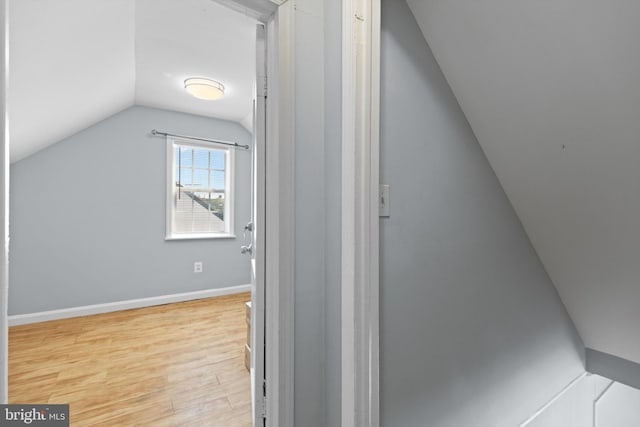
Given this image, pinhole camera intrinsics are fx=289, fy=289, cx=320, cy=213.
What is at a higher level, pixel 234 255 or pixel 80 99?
pixel 80 99

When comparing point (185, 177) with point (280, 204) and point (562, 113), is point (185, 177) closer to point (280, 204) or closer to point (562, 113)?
→ point (280, 204)

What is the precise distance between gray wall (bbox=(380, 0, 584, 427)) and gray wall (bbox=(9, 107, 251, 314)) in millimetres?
3270

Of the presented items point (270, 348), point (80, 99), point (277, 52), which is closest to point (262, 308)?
point (270, 348)

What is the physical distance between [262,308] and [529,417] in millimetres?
1685

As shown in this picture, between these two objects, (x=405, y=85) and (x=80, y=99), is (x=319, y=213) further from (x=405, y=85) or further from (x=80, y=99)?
(x=80, y=99)

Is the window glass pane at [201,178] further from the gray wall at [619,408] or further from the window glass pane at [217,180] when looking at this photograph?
the gray wall at [619,408]

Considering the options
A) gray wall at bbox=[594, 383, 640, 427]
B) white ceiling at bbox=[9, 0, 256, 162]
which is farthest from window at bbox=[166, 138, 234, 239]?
gray wall at bbox=[594, 383, 640, 427]

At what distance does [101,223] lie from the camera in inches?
126

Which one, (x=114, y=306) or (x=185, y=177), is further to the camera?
(x=185, y=177)

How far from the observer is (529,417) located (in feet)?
5.32

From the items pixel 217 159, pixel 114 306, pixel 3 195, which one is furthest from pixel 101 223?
pixel 3 195

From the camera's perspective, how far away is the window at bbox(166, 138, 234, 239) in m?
3.63

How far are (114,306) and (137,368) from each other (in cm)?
149

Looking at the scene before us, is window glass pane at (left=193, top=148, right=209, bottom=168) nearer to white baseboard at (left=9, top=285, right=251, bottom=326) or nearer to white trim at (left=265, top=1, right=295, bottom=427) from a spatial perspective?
white baseboard at (left=9, top=285, right=251, bottom=326)
